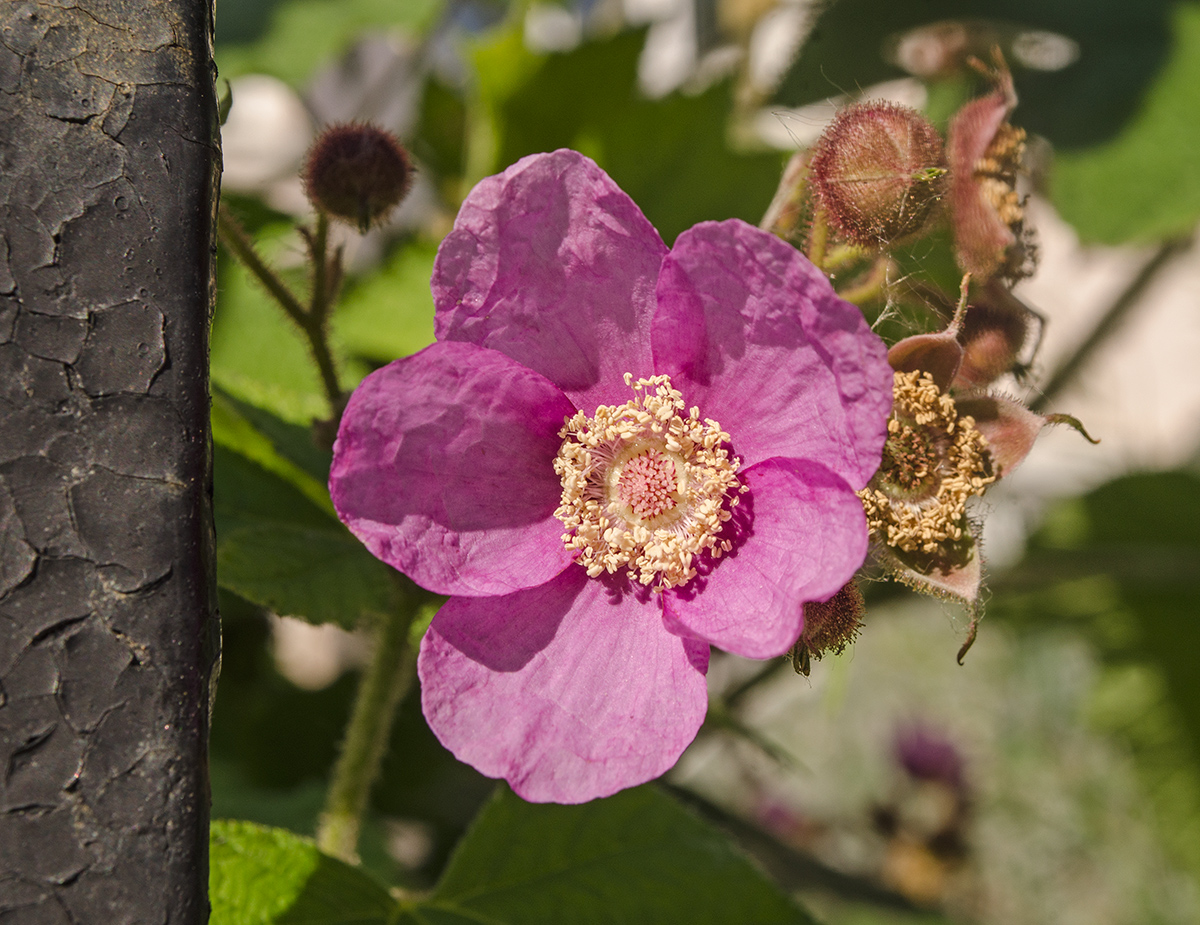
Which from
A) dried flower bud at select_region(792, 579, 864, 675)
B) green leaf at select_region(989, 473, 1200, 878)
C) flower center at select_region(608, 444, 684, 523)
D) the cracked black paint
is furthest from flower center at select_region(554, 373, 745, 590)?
green leaf at select_region(989, 473, 1200, 878)

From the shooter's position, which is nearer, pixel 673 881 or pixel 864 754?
pixel 673 881

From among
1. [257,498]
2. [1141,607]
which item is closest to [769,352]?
[257,498]

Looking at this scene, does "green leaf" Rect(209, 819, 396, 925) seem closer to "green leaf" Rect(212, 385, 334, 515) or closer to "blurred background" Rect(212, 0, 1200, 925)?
"blurred background" Rect(212, 0, 1200, 925)

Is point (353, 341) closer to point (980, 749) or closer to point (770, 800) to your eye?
point (770, 800)

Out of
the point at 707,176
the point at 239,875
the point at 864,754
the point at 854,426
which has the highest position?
the point at 854,426

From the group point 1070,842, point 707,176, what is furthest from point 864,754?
point 707,176

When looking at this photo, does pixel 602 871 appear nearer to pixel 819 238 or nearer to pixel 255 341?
pixel 819 238

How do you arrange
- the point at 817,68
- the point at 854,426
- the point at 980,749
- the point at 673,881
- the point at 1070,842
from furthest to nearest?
the point at 980,749, the point at 1070,842, the point at 817,68, the point at 673,881, the point at 854,426
